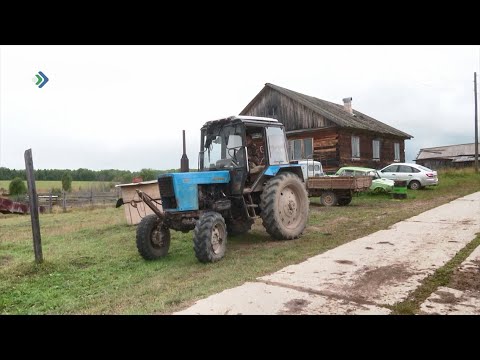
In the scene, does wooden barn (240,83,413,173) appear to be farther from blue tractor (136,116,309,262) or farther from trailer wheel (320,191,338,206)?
blue tractor (136,116,309,262)

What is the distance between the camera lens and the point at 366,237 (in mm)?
7289

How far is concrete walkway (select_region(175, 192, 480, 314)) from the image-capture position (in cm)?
371

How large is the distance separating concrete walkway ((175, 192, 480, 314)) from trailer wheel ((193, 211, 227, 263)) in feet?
4.35

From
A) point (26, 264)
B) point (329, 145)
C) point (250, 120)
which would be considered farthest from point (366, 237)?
point (329, 145)

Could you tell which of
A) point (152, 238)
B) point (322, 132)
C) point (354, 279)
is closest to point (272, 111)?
point (322, 132)

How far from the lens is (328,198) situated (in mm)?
14422

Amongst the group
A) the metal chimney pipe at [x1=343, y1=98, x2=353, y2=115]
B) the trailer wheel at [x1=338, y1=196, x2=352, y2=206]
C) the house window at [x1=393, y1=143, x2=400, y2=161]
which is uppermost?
the metal chimney pipe at [x1=343, y1=98, x2=353, y2=115]

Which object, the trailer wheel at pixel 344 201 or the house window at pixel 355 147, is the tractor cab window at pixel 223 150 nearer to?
the trailer wheel at pixel 344 201

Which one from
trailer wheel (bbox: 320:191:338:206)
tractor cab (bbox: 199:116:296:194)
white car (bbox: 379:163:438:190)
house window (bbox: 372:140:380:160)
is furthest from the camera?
house window (bbox: 372:140:380:160)

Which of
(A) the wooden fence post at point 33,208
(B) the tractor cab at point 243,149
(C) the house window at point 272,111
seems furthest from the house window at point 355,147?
A: (A) the wooden fence post at point 33,208

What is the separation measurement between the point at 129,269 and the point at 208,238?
1423 mm

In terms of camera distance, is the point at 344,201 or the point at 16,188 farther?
the point at 16,188

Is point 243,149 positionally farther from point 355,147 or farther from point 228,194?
point 355,147

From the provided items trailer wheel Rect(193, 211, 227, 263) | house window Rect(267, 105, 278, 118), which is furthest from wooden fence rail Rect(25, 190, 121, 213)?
trailer wheel Rect(193, 211, 227, 263)
